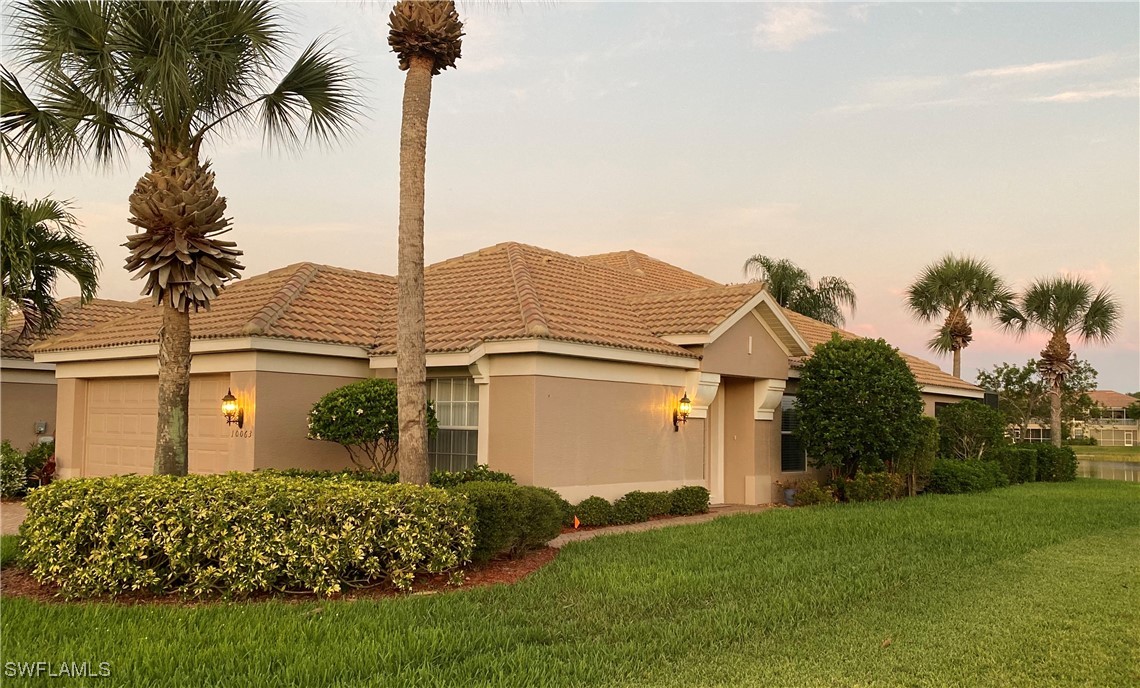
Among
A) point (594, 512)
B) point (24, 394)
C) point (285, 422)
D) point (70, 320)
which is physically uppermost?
point (70, 320)

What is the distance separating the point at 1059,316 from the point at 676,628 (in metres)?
31.8

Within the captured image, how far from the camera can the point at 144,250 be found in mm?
10125

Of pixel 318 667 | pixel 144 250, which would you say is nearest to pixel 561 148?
pixel 144 250

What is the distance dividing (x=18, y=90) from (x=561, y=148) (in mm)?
10758

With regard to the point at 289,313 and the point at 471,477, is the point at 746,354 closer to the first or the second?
the point at 471,477

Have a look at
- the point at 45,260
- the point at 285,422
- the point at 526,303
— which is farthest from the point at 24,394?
the point at 526,303

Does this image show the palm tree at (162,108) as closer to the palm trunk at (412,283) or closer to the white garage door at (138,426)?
the palm trunk at (412,283)

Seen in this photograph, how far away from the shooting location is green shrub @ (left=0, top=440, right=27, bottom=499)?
57.4 ft

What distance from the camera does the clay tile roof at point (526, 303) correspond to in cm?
1390

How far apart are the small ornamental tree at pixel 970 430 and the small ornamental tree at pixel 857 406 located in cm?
759

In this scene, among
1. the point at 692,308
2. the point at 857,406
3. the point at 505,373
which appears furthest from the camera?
the point at 857,406

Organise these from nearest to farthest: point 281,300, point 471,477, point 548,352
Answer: point 471,477 < point 548,352 < point 281,300

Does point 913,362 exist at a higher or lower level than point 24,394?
higher

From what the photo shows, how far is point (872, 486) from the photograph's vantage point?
1742 cm
